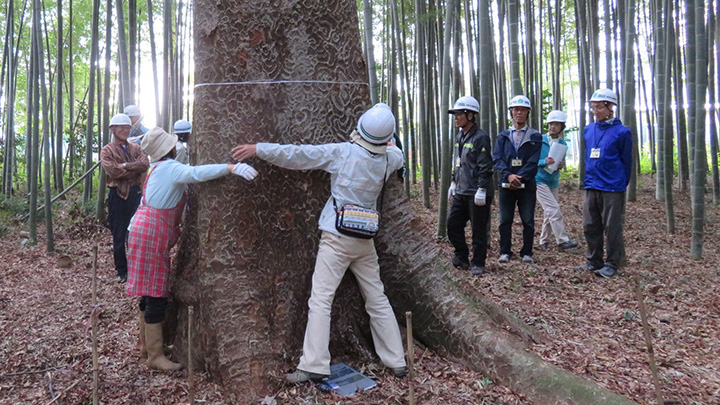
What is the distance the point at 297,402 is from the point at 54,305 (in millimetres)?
3156

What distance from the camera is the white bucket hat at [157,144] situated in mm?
2969

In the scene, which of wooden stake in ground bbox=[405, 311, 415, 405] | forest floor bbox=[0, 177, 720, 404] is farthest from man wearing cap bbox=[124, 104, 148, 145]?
wooden stake in ground bbox=[405, 311, 415, 405]

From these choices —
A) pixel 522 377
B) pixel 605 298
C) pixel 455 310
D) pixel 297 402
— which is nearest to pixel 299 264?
pixel 297 402

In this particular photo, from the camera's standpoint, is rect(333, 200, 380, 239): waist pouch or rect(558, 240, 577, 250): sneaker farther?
rect(558, 240, 577, 250): sneaker

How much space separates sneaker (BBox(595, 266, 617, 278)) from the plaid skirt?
12.8 ft

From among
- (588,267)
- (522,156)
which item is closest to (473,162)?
(522,156)

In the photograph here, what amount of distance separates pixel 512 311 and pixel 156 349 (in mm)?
2420

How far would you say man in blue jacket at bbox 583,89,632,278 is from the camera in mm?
4828

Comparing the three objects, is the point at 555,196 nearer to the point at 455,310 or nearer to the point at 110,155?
the point at 455,310

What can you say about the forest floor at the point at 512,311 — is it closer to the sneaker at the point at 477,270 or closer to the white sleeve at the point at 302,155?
the sneaker at the point at 477,270

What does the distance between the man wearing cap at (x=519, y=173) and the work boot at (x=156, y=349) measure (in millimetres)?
3615

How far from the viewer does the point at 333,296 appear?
282cm

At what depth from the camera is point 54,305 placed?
178 inches

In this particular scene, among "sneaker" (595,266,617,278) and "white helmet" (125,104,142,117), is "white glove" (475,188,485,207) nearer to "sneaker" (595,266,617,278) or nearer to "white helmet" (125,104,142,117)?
"sneaker" (595,266,617,278)
